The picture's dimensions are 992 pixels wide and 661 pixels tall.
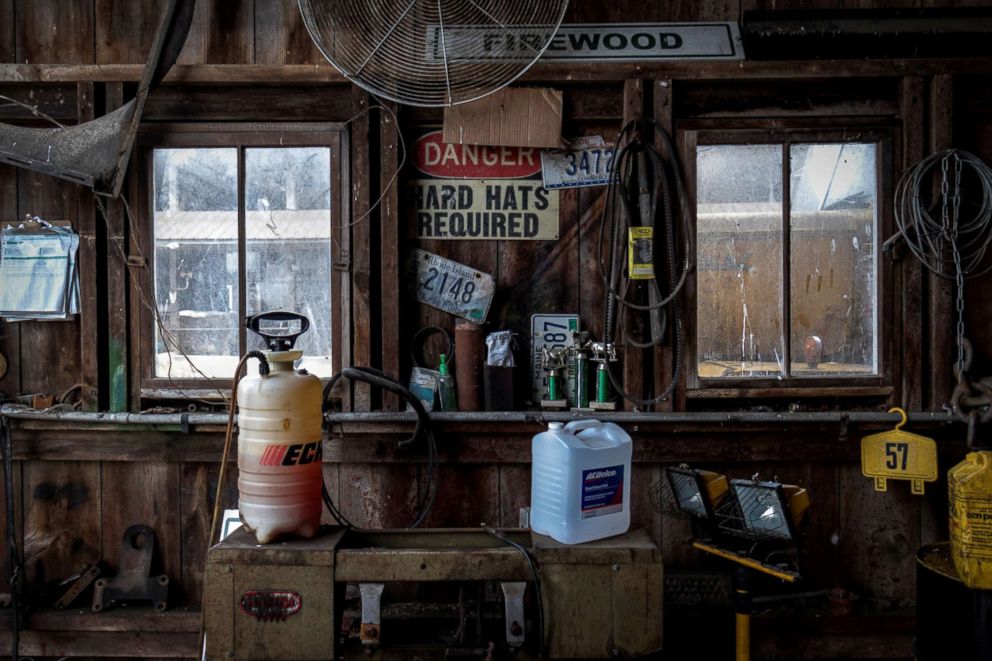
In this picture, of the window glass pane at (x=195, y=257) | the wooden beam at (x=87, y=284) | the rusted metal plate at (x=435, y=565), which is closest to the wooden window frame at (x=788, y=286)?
the rusted metal plate at (x=435, y=565)

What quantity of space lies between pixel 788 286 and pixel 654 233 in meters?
0.72

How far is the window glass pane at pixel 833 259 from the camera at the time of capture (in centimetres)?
312

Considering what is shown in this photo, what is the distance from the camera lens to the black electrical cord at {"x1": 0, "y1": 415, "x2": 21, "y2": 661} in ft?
9.64

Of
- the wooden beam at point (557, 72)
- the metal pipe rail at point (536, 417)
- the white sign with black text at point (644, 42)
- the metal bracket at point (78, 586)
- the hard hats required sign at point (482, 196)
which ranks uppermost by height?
the white sign with black text at point (644, 42)

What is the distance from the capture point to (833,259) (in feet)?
10.3

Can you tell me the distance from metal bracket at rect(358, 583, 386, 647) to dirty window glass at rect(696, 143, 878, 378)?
184 centimetres

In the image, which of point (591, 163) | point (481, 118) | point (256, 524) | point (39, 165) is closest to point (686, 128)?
point (591, 163)

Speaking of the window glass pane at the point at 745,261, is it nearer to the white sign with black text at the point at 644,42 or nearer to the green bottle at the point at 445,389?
the white sign with black text at the point at 644,42

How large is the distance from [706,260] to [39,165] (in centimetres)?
314

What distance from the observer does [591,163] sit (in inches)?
123

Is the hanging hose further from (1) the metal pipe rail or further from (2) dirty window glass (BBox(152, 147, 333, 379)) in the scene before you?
(2) dirty window glass (BBox(152, 147, 333, 379))

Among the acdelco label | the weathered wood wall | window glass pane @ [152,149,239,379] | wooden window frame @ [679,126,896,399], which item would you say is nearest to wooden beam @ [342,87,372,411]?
the weathered wood wall

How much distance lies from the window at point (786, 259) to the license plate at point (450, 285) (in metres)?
1.05

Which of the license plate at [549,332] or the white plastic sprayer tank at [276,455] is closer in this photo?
the white plastic sprayer tank at [276,455]
